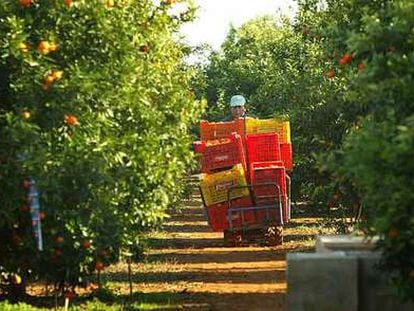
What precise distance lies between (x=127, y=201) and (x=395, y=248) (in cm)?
369

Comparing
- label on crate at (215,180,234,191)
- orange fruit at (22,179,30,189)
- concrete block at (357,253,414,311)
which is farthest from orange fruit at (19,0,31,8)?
label on crate at (215,180,234,191)

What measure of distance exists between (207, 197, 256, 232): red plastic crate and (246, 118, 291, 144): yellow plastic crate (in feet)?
5.83

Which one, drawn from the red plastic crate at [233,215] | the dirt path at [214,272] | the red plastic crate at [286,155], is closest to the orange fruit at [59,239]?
the dirt path at [214,272]

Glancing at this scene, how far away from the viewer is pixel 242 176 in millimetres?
18781

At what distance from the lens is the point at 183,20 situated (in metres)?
11.5

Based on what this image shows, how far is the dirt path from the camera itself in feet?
43.3

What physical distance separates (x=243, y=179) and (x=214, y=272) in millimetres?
2876

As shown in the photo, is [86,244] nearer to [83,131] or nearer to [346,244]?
[83,131]

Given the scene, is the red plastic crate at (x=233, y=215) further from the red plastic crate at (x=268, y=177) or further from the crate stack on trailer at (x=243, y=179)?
the red plastic crate at (x=268, y=177)

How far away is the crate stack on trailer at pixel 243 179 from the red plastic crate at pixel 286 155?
0.80ft

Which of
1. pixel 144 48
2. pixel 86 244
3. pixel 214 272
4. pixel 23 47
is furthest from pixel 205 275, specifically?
pixel 23 47

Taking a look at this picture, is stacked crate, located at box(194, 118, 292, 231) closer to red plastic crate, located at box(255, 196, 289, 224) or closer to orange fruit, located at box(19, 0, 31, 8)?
red plastic crate, located at box(255, 196, 289, 224)

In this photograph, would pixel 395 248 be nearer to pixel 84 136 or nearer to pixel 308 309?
pixel 308 309

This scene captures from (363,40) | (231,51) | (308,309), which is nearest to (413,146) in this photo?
(363,40)
